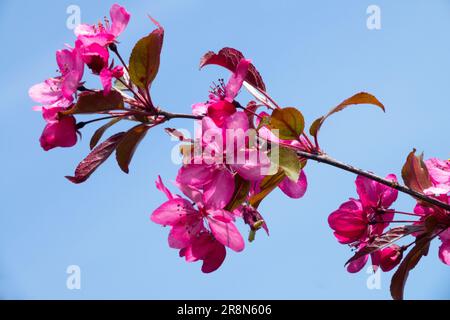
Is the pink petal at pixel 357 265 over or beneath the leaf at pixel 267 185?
beneath

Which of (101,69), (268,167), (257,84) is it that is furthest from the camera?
(257,84)

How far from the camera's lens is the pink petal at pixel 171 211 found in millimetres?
1515

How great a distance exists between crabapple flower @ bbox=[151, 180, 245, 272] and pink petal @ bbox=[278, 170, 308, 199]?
214 millimetres

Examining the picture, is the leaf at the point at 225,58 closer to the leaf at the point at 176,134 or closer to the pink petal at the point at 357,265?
the leaf at the point at 176,134

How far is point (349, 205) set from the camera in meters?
1.78

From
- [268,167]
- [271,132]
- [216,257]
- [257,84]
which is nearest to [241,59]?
[257,84]

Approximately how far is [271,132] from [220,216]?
0.26 metres

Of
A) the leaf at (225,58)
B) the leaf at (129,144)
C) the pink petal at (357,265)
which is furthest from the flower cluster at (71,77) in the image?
the pink petal at (357,265)

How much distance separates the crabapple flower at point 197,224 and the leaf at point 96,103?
26 centimetres

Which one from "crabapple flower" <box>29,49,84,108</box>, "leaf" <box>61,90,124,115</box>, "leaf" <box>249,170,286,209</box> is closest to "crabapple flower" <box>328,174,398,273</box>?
"leaf" <box>249,170,286,209</box>

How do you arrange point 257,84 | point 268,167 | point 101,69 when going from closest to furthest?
point 268,167 → point 101,69 → point 257,84

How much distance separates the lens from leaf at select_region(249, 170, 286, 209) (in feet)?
4.90

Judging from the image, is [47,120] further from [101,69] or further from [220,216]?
[220,216]

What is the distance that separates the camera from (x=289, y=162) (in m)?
1.37
